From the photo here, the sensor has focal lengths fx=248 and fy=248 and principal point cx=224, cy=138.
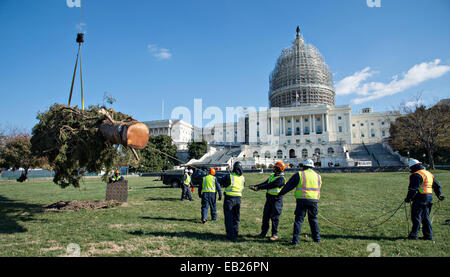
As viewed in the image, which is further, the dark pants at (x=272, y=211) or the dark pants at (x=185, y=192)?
the dark pants at (x=185, y=192)

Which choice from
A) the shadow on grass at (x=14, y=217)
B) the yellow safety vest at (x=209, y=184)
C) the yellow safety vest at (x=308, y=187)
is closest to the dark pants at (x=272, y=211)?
the yellow safety vest at (x=308, y=187)

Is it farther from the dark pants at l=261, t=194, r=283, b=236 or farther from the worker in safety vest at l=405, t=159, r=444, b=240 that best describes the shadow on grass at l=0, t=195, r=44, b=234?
the worker in safety vest at l=405, t=159, r=444, b=240

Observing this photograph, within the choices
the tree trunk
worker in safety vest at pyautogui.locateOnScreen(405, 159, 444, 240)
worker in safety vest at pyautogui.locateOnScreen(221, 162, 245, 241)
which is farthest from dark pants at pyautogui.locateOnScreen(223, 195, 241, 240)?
worker in safety vest at pyautogui.locateOnScreen(405, 159, 444, 240)

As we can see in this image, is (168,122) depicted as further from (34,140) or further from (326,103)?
(34,140)

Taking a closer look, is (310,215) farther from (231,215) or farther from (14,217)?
(14,217)

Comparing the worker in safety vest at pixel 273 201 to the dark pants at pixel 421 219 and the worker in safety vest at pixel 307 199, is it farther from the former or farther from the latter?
the dark pants at pixel 421 219

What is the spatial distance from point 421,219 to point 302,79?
85971 millimetres

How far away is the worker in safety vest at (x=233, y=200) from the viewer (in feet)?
21.0

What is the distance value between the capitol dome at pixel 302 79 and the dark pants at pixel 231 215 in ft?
261

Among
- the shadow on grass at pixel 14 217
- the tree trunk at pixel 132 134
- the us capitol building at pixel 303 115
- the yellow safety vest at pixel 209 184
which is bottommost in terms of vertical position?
the shadow on grass at pixel 14 217

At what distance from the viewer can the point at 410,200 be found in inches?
256

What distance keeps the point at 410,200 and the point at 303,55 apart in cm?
8999

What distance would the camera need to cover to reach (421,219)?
20.7 feet
